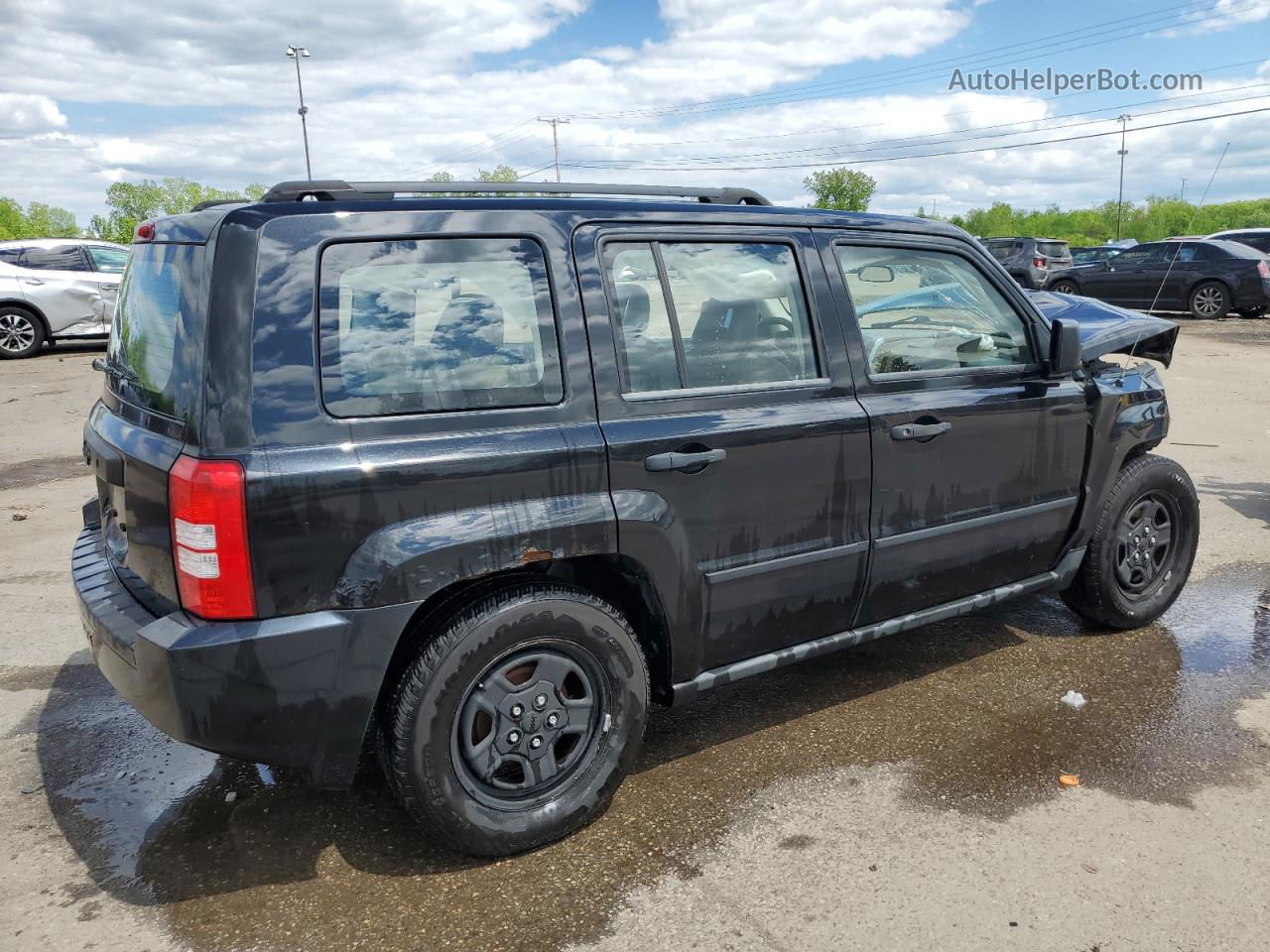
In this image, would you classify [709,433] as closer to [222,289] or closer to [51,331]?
[222,289]

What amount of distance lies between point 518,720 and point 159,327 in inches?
59.2

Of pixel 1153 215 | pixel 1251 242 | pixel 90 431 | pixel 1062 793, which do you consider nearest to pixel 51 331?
pixel 90 431

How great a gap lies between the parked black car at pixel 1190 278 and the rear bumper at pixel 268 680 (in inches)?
712

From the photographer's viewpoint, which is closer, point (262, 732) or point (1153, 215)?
point (262, 732)

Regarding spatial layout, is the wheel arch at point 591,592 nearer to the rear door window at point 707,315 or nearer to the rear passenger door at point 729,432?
the rear passenger door at point 729,432

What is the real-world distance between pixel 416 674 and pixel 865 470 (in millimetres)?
1648

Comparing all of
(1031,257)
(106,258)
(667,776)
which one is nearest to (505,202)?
(667,776)

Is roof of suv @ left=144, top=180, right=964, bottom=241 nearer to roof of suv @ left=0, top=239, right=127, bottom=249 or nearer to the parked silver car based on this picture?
the parked silver car

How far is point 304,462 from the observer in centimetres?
247

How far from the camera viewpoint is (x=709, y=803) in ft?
10.4

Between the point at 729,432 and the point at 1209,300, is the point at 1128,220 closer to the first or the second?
the point at 1209,300

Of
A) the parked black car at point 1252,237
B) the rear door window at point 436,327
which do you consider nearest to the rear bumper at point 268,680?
the rear door window at point 436,327

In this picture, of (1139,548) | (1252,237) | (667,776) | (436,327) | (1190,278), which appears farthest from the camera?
(1252,237)

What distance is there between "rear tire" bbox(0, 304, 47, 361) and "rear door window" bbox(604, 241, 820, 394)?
1368 cm
